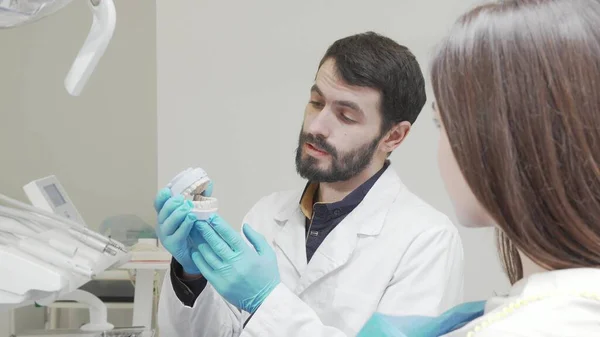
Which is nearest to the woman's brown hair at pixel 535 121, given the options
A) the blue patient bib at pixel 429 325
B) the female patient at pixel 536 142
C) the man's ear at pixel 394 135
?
the female patient at pixel 536 142

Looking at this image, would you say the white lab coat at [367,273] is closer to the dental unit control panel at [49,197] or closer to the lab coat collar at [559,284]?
the dental unit control panel at [49,197]

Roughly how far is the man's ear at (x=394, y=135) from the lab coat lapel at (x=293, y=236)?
27 cm

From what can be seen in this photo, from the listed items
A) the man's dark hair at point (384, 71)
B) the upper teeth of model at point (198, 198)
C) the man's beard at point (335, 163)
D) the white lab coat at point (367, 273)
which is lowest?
the white lab coat at point (367, 273)

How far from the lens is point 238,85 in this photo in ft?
8.65

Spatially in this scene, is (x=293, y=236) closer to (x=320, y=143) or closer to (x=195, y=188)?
(x=320, y=143)

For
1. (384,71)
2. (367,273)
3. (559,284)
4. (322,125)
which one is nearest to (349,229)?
(367,273)

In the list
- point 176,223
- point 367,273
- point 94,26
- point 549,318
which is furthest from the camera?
point 367,273

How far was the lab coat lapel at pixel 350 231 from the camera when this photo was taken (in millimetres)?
1506

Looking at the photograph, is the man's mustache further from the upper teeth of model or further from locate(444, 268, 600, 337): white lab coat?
locate(444, 268, 600, 337): white lab coat

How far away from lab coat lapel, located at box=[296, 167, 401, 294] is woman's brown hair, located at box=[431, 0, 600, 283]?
31.5 inches

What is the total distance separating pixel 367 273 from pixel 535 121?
2.81 ft

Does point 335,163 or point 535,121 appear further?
point 335,163

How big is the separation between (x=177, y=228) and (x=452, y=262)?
0.63 meters

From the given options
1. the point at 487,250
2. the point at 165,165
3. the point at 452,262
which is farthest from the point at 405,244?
the point at 165,165
